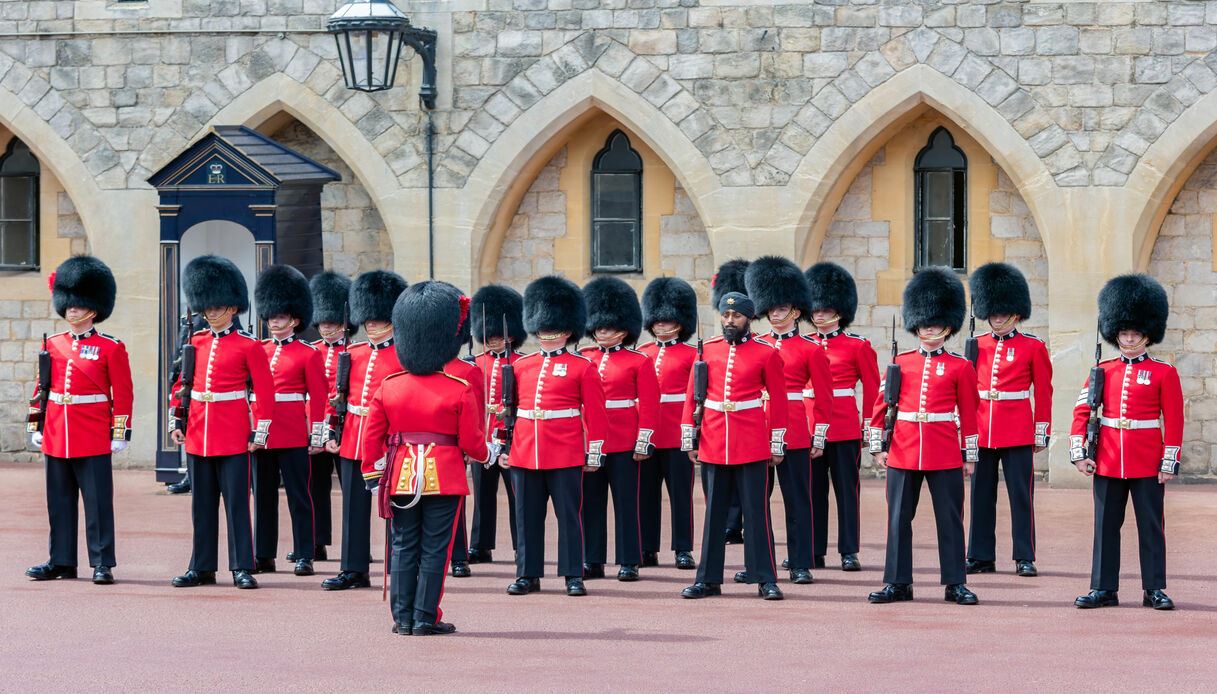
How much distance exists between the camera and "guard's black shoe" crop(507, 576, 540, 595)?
7.38m

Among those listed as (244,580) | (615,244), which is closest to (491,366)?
(244,580)

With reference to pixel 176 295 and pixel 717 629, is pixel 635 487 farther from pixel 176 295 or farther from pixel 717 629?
pixel 176 295

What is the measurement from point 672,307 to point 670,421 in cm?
48

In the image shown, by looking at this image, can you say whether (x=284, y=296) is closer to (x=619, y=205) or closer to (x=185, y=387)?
(x=185, y=387)

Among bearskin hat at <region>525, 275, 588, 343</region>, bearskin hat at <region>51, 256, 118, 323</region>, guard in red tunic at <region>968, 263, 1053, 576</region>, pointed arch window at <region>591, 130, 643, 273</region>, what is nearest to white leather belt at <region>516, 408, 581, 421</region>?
bearskin hat at <region>525, 275, 588, 343</region>

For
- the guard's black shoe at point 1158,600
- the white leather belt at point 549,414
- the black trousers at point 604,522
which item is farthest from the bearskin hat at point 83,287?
the guard's black shoe at point 1158,600

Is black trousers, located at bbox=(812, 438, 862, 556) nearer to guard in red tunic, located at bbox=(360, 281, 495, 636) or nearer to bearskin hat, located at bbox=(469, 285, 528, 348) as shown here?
→ bearskin hat, located at bbox=(469, 285, 528, 348)

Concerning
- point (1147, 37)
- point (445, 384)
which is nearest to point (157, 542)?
point (445, 384)

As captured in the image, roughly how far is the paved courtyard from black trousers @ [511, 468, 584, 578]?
0.12 metres

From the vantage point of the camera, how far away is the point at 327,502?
27.8ft

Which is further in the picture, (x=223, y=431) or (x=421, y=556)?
(x=223, y=431)

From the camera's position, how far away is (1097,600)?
711 cm

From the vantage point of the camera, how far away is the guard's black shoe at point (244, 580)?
7532mm

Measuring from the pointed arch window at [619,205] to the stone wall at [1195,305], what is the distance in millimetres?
3029
